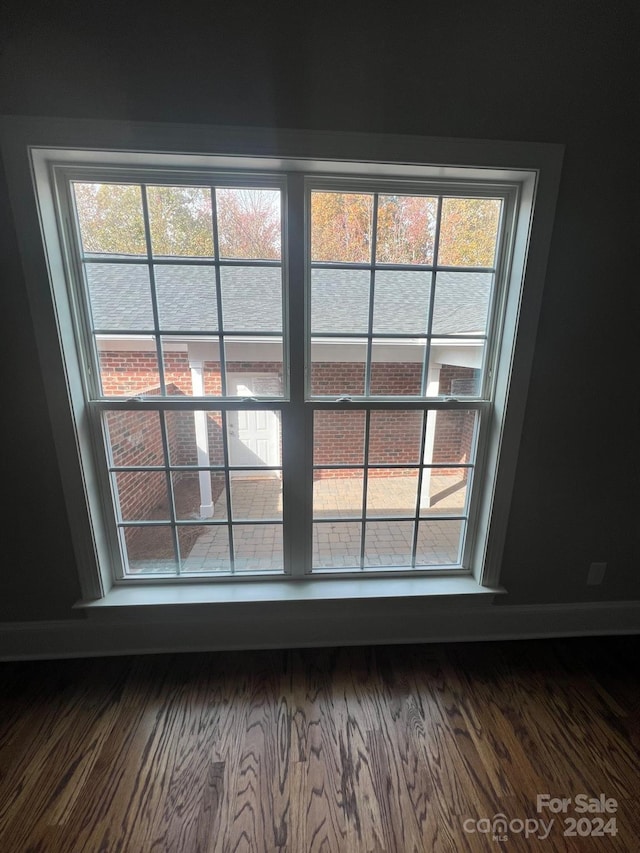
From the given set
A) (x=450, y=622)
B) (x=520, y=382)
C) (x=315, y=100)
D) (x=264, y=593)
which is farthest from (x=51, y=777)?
(x=315, y=100)

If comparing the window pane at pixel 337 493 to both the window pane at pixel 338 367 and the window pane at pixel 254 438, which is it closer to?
the window pane at pixel 254 438

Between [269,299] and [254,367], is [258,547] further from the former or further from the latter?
[269,299]

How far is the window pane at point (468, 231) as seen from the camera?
4.40ft

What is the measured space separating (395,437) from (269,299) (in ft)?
2.70

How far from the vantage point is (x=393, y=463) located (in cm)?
157

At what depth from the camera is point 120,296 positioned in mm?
1335

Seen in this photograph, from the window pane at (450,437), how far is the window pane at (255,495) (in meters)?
0.73

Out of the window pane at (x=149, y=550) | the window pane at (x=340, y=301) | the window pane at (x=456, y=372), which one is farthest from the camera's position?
the window pane at (x=149, y=550)

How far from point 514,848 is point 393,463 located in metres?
1.24

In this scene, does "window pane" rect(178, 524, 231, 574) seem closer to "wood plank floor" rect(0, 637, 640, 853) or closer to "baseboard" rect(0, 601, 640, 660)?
"baseboard" rect(0, 601, 640, 660)

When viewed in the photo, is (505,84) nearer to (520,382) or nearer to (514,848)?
(520,382)

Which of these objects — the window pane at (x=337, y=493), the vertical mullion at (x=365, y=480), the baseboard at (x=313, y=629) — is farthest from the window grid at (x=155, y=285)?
the baseboard at (x=313, y=629)

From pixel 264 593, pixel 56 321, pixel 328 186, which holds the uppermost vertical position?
pixel 328 186

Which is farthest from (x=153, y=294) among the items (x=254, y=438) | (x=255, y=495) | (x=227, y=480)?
(x=255, y=495)
